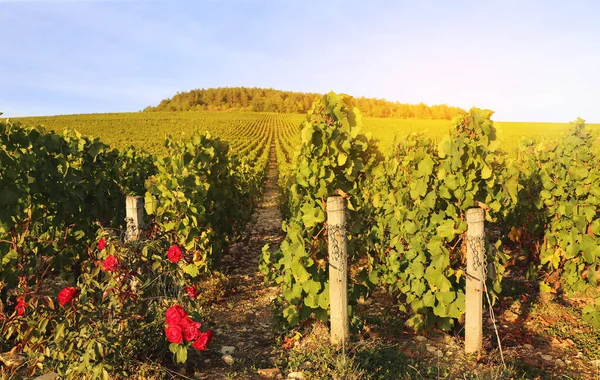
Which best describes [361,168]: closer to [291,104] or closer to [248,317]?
[248,317]

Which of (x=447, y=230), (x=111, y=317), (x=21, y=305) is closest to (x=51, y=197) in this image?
(x=21, y=305)

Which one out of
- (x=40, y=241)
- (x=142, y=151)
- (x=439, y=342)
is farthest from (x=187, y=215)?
(x=142, y=151)

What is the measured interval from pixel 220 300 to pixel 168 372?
241cm

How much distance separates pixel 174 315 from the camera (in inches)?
135

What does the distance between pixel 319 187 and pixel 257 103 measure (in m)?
118

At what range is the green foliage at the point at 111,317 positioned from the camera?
345cm

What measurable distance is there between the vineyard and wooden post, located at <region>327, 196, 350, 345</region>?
86 millimetres

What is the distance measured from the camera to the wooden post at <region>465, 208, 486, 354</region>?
171 inches

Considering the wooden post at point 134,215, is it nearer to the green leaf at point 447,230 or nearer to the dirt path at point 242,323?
the dirt path at point 242,323

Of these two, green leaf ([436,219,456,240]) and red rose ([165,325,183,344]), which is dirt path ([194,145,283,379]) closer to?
red rose ([165,325,183,344])

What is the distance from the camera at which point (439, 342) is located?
4.82 meters

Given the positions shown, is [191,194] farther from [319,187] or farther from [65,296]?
[65,296]

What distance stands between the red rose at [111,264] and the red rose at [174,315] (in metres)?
0.58

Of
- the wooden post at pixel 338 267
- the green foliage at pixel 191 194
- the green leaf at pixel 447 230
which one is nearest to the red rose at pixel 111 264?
the green foliage at pixel 191 194
